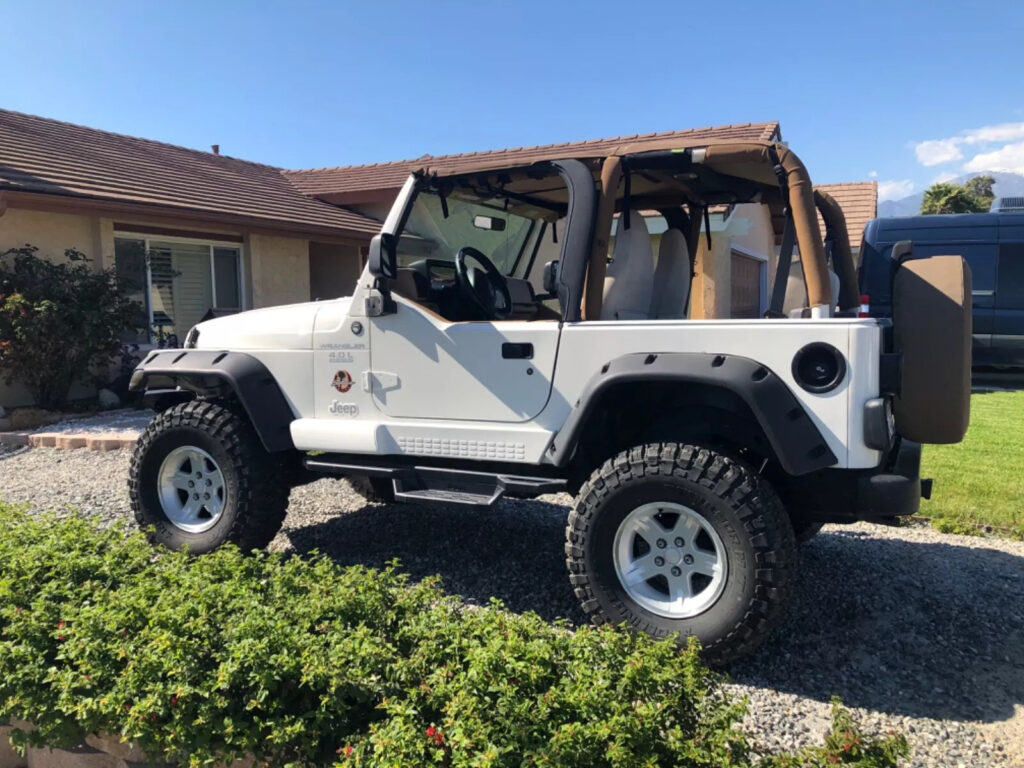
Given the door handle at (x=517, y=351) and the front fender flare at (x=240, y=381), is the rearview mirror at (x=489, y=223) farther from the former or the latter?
the front fender flare at (x=240, y=381)

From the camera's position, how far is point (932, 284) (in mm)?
3346

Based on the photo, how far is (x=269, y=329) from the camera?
454 cm

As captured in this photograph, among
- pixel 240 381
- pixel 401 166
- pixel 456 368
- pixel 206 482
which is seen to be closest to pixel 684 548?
pixel 456 368

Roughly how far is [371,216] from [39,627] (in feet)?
46.6

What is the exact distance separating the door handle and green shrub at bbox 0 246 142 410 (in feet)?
24.9

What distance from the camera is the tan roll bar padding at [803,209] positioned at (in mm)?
3346

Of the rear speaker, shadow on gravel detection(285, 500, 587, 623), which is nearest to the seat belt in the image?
the rear speaker

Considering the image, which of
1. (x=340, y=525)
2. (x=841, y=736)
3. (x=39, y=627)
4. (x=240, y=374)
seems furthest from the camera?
(x=340, y=525)

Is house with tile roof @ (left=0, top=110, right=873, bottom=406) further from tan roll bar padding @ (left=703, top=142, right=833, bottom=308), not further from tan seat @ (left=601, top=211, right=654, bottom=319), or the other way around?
tan roll bar padding @ (left=703, top=142, right=833, bottom=308)

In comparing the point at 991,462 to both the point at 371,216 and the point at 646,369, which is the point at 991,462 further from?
the point at 371,216

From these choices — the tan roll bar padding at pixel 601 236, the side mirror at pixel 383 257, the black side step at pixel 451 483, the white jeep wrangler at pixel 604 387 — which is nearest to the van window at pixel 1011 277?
the white jeep wrangler at pixel 604 387

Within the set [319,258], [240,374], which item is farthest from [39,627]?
[319,258]

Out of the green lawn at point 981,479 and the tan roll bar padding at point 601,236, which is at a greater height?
Answer: the tan roll bar padding at point 601,236

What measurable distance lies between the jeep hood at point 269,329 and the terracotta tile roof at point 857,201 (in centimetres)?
1440
